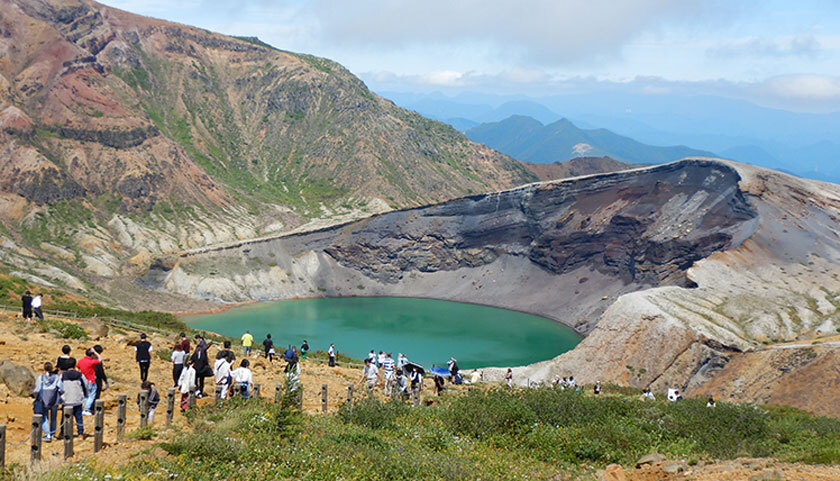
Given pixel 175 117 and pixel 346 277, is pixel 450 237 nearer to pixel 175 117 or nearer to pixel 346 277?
pixel 346 277

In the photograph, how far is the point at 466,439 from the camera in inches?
640

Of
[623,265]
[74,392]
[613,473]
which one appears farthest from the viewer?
[623,265]

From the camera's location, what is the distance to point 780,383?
41.0 m

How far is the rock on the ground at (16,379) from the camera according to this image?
54.6 feet

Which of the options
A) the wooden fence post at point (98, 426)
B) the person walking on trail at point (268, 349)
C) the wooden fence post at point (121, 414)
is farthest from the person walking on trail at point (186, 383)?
the person walking on trail at point (268, 349)

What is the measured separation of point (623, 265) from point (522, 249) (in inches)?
716

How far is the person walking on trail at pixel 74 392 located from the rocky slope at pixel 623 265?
129ft

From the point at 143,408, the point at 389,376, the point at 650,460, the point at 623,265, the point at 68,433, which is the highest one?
the point at 623,265

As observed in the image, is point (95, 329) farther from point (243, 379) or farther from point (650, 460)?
point (650, 460)

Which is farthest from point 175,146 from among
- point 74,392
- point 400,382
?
point 74,392

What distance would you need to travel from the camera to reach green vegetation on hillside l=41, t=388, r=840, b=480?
12367mm

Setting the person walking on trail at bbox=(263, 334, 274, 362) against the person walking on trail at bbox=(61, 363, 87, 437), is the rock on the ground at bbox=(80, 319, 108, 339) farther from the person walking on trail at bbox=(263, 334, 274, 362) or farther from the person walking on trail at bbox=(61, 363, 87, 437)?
the person walking on trail at bbox=(61, 363, 87, 437)

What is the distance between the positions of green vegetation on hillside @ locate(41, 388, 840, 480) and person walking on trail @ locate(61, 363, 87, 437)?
2338 mm

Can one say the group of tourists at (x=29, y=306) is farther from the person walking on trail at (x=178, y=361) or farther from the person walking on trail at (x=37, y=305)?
the person walking on trail at (x=178, y=361)
